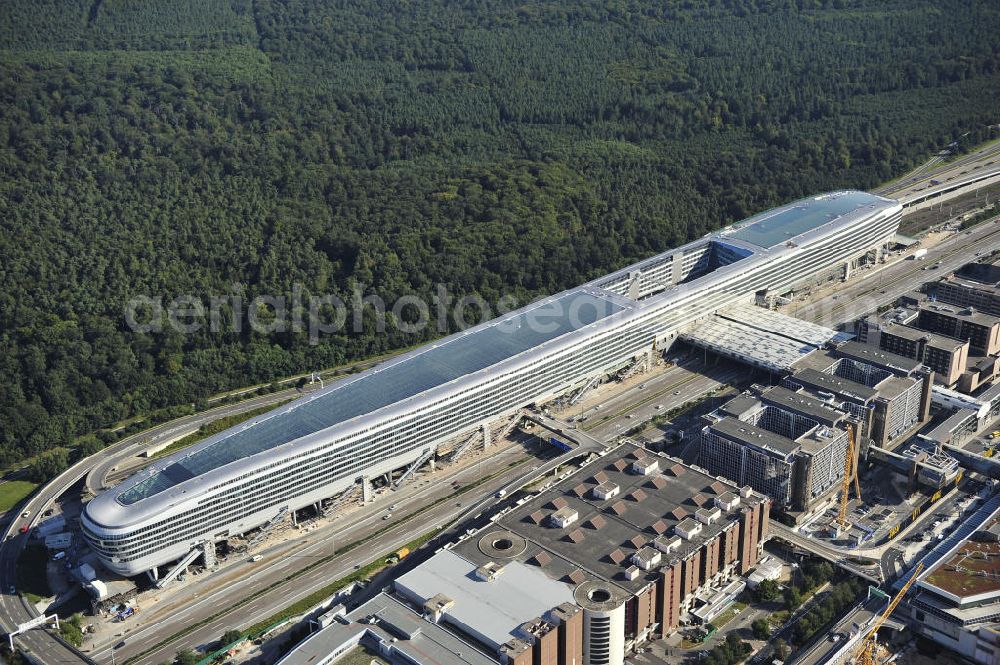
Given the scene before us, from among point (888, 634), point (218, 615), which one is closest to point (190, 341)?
point (218, 615)

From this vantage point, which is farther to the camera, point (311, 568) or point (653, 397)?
point (653, 397)

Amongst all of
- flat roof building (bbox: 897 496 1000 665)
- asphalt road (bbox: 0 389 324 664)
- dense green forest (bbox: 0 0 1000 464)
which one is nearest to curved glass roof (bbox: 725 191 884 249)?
dense green forest (bbox: 0 0 1000 464)

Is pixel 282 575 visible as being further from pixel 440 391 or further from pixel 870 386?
pixel 870 386

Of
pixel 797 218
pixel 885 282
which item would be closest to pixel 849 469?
pixel 885 282

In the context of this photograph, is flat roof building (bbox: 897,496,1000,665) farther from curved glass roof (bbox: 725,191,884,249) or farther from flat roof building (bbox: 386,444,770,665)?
curved glass roof (bbox: 725,191,884,249)

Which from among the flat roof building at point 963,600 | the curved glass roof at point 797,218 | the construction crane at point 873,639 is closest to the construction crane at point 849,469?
the flat roof building at point 963,600

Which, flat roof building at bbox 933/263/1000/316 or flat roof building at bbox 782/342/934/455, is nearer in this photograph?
flat roof building at bbox 782/342/934/455

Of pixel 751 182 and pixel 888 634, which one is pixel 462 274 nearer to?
pixel 751 182
